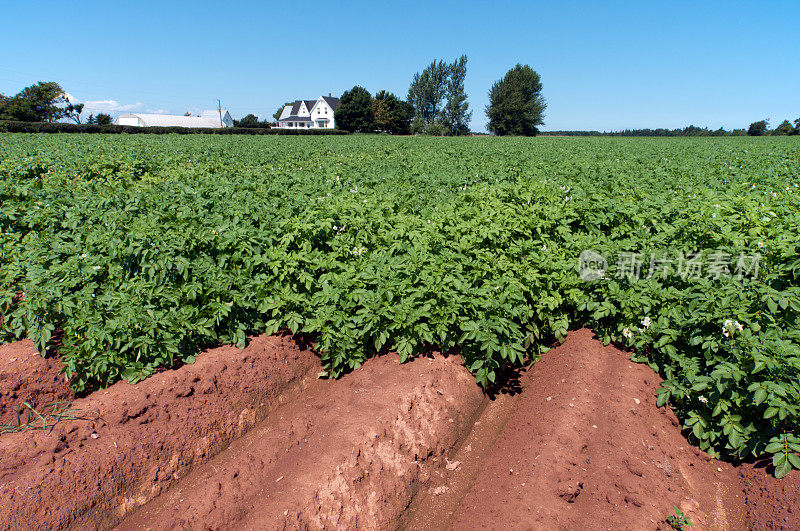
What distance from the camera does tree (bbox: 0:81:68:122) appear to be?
55.1 m

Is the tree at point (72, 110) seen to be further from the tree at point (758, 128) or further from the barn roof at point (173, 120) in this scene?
the tree at point (758, 128)

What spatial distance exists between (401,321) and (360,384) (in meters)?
0.64

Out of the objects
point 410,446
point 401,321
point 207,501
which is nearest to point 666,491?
point 410,446

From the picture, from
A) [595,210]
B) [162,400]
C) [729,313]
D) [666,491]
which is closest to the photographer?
[666,491]

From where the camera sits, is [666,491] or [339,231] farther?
[339,231]

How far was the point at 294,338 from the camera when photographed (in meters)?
4.33

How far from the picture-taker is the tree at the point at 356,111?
66.1 metres

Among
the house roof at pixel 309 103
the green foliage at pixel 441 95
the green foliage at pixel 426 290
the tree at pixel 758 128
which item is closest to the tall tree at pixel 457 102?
the green foliage at pixel 441 95

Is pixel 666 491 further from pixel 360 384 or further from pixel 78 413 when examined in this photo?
pixel 78 413

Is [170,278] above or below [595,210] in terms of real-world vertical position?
below

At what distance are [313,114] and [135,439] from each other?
93.6 metres

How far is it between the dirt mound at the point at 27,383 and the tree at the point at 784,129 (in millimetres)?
93781

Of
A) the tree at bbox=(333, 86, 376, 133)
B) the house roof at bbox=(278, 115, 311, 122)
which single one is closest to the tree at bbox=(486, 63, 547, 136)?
the tree at bbox=(333, 86, 376, 133)

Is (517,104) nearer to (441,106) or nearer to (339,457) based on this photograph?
(441,106)
